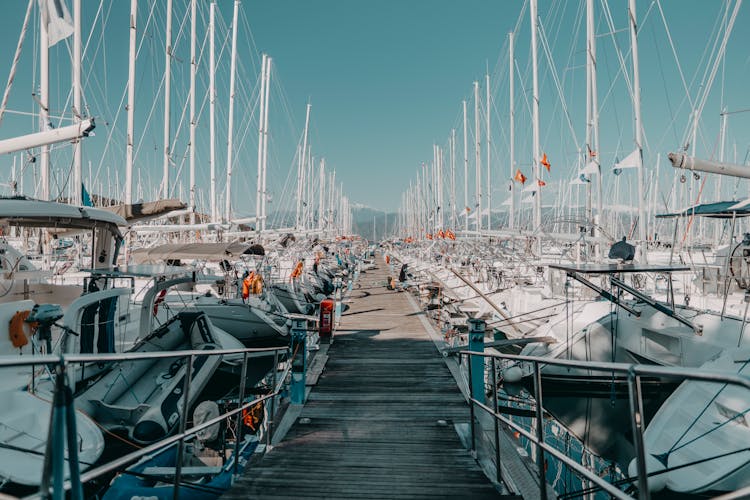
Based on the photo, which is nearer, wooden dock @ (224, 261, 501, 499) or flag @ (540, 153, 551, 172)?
wooden dock @ (224, 261, 501, 499)

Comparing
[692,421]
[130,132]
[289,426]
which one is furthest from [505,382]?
[130,132]

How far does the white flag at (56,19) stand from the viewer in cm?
948

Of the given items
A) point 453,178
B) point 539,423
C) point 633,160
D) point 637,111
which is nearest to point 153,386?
point 539,423

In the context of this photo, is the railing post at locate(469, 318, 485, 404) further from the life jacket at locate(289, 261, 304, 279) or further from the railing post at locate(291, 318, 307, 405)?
the life jacket at locate(289, 261, 304, 279)

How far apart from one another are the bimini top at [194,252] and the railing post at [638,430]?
40.9 feet

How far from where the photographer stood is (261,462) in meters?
4.79

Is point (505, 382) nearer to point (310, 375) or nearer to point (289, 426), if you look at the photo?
point (310, 375)

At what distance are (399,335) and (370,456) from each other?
262 inches

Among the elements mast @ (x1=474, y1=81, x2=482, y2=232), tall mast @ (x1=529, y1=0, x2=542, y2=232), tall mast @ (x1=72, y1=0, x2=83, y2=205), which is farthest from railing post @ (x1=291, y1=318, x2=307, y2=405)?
mast @ (x1=474, y1=81, x2=482, y2=232)

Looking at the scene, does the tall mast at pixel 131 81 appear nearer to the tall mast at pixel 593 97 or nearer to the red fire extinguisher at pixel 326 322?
the red fire extinguisher at pixel 326 322

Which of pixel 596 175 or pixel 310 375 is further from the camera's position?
pixel 596 175

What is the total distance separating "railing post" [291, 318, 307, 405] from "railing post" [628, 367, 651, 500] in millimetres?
5422

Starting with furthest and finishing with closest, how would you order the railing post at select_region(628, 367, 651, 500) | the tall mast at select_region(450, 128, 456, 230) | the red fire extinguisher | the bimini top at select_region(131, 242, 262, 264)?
1. the tall mast at select_region(450, 128, 456, 230)
2. the bimini top at select_region(131, 242, 262, 264)
3. the red fire extinguisher
4. the railing post at select_region(628, 367, 651, 500)

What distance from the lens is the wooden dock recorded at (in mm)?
4121
